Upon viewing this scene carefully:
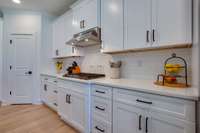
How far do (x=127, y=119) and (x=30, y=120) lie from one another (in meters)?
2.41

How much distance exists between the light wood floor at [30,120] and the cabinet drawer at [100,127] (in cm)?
65

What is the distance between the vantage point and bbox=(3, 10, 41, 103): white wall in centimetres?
445

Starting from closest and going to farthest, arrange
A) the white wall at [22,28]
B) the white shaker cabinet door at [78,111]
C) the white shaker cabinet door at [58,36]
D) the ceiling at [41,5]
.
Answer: the white shaker cabinet door at [78,111] → the ceiling at [41,5] → the white shaker cabinet door at [58,36] → the white wall at [22,28]

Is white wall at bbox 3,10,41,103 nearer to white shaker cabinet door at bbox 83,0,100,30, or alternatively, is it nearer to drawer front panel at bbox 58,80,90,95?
drawer front panel at bbox 58,80,90,95

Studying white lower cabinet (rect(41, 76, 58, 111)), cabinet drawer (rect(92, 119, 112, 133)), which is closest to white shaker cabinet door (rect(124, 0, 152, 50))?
cabinet drawer (rect(92, 119, 112, 133))

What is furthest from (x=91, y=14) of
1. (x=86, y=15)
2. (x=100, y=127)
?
(x=100, y=127)

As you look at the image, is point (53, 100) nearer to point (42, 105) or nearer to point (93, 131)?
point (42, 105)

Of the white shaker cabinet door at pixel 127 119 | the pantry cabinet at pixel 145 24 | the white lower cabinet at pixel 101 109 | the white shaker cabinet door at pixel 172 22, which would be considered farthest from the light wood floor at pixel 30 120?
the white shaker cabinet door at pixel 172 22

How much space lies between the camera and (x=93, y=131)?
231cm

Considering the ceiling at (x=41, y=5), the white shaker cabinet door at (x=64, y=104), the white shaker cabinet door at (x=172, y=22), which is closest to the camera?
the white shaker cabinet door at (x=172, y=22)

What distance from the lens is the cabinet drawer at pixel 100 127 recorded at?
6.68 ft

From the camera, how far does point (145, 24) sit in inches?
77.4

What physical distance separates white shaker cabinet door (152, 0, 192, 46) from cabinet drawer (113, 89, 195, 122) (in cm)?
68

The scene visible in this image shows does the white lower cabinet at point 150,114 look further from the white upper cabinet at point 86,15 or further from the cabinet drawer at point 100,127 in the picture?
the white upper cabinet at point 86,15
